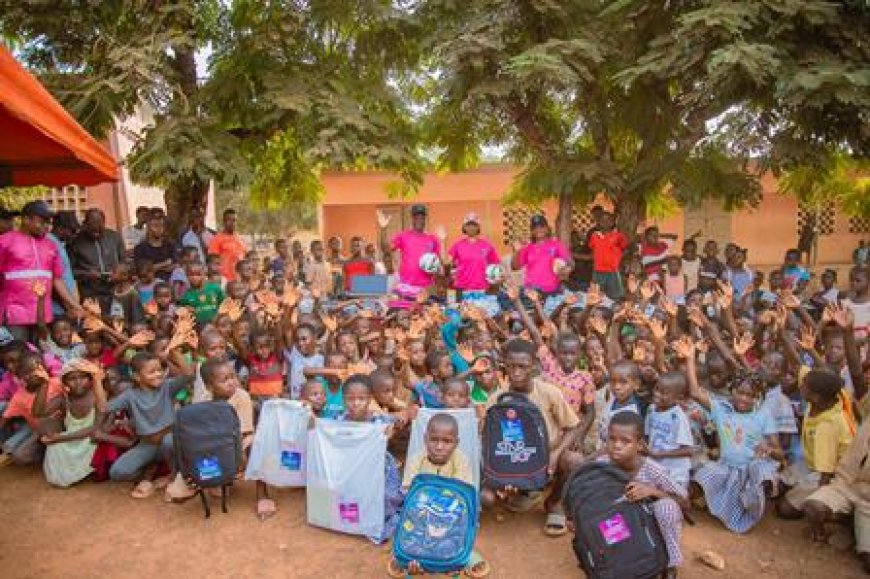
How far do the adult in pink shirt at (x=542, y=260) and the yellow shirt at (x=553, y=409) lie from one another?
2953 millimetres

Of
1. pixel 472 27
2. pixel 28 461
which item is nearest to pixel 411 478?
pixel 28 461

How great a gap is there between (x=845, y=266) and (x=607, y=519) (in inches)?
760

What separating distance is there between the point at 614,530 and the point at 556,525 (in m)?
0.97

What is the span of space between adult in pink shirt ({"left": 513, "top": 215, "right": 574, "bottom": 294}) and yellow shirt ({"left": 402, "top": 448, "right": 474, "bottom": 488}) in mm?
3661

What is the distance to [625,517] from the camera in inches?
133

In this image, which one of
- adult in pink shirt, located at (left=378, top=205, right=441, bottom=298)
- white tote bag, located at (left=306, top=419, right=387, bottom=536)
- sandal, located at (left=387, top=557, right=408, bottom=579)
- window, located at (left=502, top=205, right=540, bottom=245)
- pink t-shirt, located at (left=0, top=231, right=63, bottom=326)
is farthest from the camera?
window, located at (left=502, top=205, right=540, bottom=245)

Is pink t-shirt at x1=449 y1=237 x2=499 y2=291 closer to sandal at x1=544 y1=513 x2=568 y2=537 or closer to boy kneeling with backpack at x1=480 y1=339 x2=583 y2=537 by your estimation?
boy kneeling with backpack at x1=480 y1=339 x2=583 y2=537

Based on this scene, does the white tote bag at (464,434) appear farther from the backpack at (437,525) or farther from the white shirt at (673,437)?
the white shirt at (673,437)

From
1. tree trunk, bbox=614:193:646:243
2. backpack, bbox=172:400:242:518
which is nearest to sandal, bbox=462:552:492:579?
backpack, bbox=172:400:242:518

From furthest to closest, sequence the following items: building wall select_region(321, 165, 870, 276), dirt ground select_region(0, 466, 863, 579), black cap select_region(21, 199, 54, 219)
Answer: building wall select_region(321, 165, 870, 276) → black cap select_region(21, 199, 54, 219) → dirt ground select_region(0, 466, 863, 579)

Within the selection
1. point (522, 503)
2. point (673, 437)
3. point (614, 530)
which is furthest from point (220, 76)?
point (614, 530)

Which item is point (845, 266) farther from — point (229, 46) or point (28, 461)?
point (28, 461)

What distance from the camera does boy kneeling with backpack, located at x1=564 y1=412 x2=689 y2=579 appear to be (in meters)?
3.37

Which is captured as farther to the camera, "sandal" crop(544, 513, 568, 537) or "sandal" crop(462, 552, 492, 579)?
"sandal" crop(544, 513, 568, 537)
